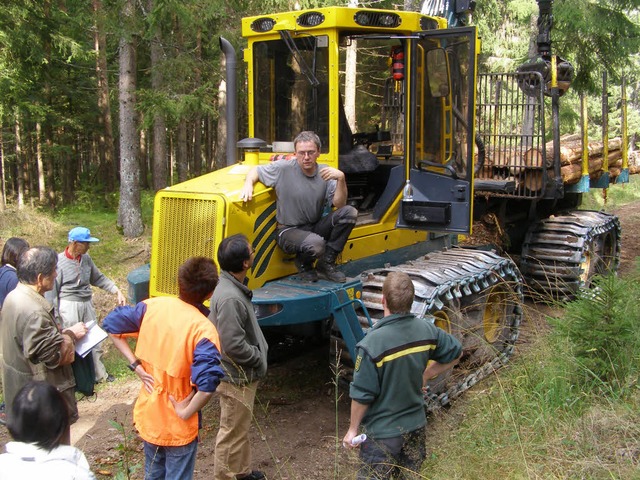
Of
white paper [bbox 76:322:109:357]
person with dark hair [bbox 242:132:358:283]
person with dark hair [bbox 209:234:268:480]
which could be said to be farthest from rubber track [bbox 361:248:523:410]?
white paper [bbox 76:322:109:357]

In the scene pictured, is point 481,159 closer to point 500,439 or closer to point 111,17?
point 500,439

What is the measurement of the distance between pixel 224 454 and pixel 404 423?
154 cm

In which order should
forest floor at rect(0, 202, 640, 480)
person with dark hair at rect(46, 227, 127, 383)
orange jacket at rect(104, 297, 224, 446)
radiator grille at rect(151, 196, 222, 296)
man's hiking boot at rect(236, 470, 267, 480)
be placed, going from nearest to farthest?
orange jacket at rect(104, 297, 224, 446), man's hiking boot at rect(236, 470, 267, 480), forest floor at rect(0, 202, 640, 480), radiator grille at rect(151, 196, 222, 296), person with dark hair at rect(46, 227, 127, 383)

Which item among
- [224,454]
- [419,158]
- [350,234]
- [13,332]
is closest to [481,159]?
[419,158]

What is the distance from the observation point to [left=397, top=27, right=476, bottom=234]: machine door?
6.16m

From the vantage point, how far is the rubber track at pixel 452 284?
571 centimetres

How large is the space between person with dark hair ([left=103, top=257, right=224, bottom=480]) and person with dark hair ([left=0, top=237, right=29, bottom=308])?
2336 millimetres

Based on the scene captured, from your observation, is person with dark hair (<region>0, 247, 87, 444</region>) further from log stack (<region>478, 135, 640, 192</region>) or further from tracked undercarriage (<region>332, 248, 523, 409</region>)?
log stack (<region>478, 135, 640, 192</region>)

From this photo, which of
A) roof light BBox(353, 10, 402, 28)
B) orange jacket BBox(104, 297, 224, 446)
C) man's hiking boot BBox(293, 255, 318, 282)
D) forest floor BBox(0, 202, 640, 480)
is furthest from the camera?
roof light BBox(353, 10, 402, 28)

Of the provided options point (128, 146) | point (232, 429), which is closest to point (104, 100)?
point (128, 146)

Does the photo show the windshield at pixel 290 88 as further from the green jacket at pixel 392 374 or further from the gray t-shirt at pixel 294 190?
the green jacket at pixel 392 374

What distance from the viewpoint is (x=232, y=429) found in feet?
14.9

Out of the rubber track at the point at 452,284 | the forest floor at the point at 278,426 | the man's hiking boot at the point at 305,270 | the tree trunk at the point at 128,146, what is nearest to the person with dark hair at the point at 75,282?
the forest floor at the point at 278,426

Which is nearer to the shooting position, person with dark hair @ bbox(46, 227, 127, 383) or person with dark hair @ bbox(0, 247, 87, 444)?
person with dark hair @ bbox(0, 247, 87, 444)
